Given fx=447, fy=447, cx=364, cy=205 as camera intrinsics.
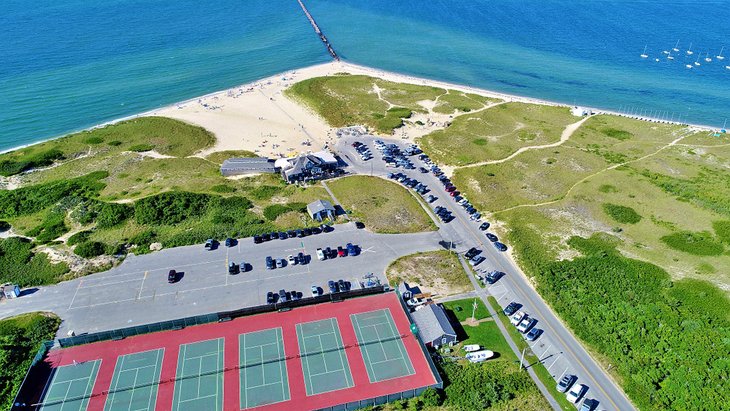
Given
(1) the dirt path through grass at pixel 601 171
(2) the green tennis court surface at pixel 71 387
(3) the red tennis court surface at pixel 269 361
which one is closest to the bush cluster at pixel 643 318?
(1) the dirt path through grass at pixel 601 171

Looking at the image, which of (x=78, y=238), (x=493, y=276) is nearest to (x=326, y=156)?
(x=493, y=276)

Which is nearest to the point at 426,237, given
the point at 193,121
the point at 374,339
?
the point at 374,339

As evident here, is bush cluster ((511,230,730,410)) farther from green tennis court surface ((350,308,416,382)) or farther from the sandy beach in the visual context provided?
the sandy beach

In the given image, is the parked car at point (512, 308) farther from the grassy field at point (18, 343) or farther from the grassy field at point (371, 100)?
the grassy field at point (371, 100)

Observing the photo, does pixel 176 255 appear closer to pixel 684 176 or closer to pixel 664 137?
pixel 684 176

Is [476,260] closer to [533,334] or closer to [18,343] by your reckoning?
[533,334]

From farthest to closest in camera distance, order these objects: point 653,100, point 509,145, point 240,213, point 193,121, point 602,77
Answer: point 602,77 < point 653,100 < point 193,121 < point 509,145 < point 240,213
